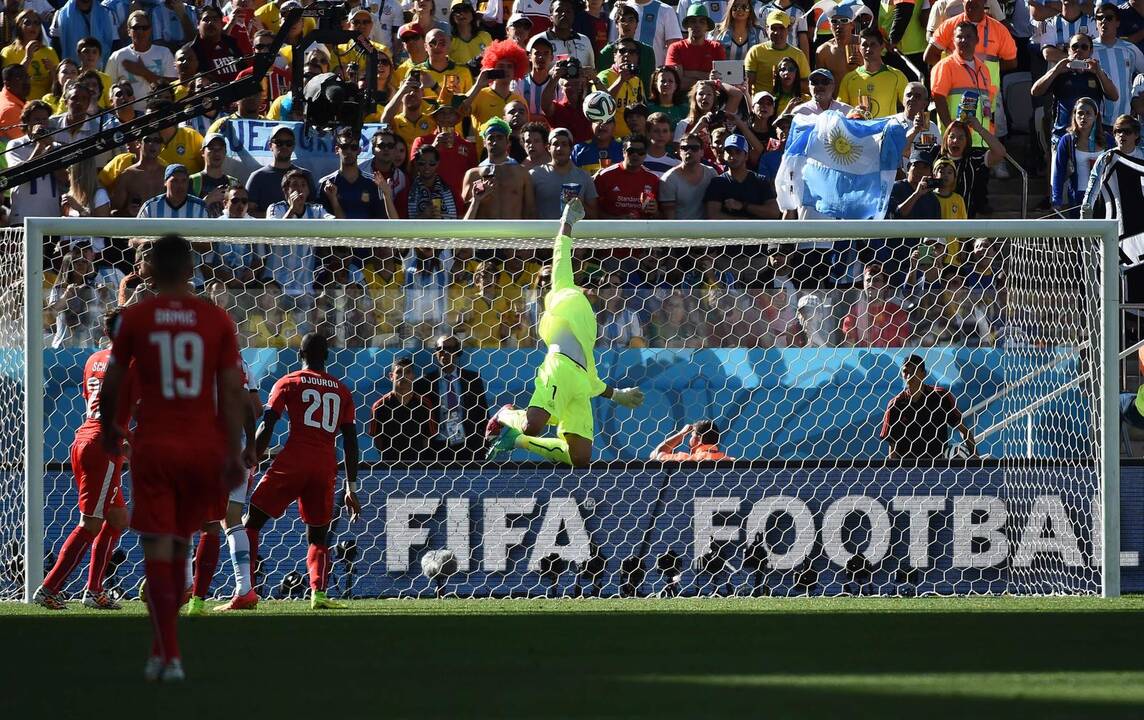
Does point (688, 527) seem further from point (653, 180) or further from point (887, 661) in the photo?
point (887, 661)

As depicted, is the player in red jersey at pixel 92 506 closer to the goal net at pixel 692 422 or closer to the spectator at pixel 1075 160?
the goal net at pixel 692 422

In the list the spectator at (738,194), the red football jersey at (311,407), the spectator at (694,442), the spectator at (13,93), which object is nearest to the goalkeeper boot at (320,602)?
the red football jersey at (311,407)

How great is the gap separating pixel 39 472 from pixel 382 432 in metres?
2.31

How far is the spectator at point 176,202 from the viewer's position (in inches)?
511

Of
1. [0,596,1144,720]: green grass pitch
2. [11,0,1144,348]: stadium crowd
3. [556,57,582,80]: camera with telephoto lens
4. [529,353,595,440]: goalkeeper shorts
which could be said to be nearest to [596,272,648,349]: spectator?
[11,0,1144,348]: stadium crowd

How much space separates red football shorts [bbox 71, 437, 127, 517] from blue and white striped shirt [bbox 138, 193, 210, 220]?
362cm

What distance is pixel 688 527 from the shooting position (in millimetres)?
11078

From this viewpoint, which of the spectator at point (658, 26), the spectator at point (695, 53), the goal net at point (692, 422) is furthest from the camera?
the spectator at point (658, 26)

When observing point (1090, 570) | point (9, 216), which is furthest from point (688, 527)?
point (9, 216)

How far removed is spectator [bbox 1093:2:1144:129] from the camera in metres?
16.2

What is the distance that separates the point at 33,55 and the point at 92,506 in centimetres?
761

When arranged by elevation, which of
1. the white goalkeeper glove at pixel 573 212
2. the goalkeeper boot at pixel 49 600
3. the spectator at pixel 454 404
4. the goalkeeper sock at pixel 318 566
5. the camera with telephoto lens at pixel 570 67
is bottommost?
the goalkeeper boot at pixel 49 600

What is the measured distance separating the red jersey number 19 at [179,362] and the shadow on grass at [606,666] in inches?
43.0

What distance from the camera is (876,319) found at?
37.2ft
